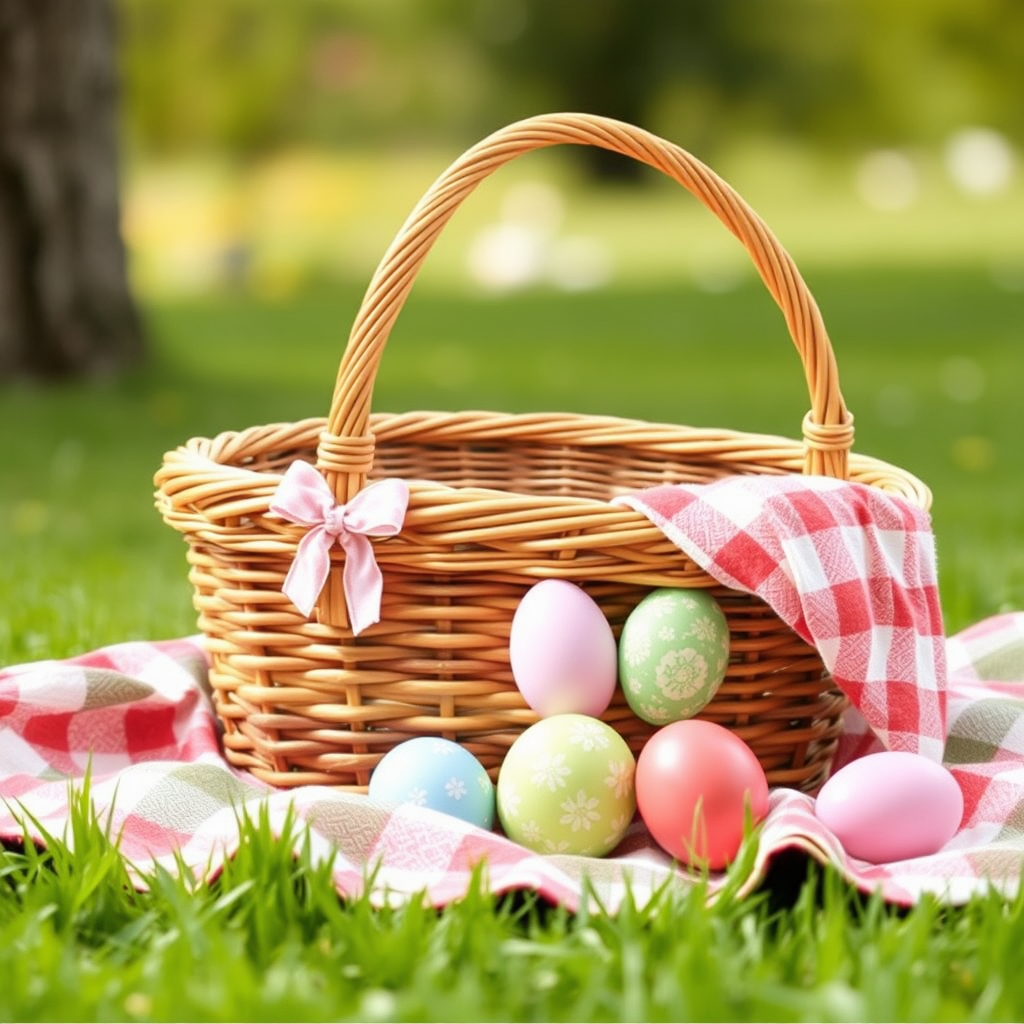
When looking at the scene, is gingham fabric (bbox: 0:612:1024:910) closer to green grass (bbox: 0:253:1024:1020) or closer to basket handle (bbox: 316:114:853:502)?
green grass (bbox: 0:253:1024:1020)

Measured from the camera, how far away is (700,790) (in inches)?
64.9

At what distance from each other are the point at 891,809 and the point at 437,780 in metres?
0.49

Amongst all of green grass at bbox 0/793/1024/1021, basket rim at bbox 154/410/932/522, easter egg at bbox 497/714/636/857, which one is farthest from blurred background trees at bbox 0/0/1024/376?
green grass at bbox 0/793/1024/1021

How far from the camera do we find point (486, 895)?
149 cm

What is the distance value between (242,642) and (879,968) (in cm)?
86

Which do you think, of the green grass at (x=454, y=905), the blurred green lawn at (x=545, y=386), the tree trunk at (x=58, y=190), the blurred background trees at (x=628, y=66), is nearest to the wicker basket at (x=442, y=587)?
the green grass at (x=454, y=905)

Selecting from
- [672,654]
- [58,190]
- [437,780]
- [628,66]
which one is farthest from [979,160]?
[437,780]

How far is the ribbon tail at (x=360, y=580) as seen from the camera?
1.74m

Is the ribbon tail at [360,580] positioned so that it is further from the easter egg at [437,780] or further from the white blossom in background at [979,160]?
the white blossom in background at [979,160]

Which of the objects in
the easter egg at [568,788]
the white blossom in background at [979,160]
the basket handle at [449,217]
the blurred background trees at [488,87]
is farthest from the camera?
the white blossom in background at [979,160]

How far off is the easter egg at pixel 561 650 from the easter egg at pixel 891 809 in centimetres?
28


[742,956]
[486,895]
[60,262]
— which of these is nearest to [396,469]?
[486,895]

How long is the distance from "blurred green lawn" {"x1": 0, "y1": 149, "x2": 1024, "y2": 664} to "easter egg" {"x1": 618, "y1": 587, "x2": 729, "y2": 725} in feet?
3.47

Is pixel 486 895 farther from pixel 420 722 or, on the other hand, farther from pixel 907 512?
pixel 907 512
